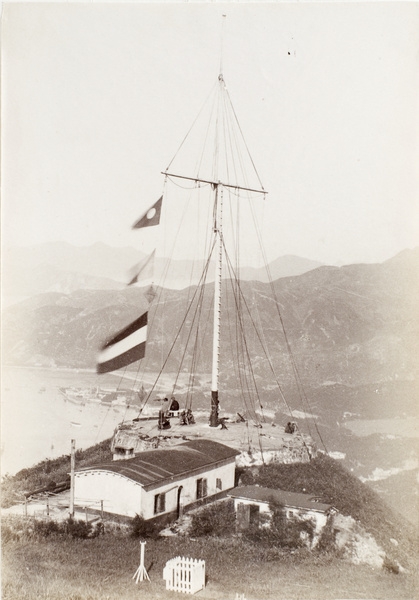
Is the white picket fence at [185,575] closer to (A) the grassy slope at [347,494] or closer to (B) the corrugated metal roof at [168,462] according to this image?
(B) the corrugated metal roof at [168,462]

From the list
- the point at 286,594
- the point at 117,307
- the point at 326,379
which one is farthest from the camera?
the point at 117,307

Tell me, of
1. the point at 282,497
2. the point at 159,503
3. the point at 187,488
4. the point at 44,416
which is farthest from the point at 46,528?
the point at 44,416

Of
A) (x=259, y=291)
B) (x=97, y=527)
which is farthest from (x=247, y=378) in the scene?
(x=97, y=527)

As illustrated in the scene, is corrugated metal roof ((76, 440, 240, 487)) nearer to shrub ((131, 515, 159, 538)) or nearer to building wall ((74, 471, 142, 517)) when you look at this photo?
building wall ((74, 471, 142, 517))

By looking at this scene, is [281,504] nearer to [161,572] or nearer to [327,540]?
[327,540]

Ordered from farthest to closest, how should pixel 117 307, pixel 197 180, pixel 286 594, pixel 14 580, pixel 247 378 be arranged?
pixel 117 307
pixel 247 378
pixel 197 180
pixel 14 580
pixel 286 594

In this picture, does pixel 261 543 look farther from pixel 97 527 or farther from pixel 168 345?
pixel 168 345

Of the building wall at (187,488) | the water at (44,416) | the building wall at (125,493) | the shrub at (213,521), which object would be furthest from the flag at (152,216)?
the shrub at (213,521)
